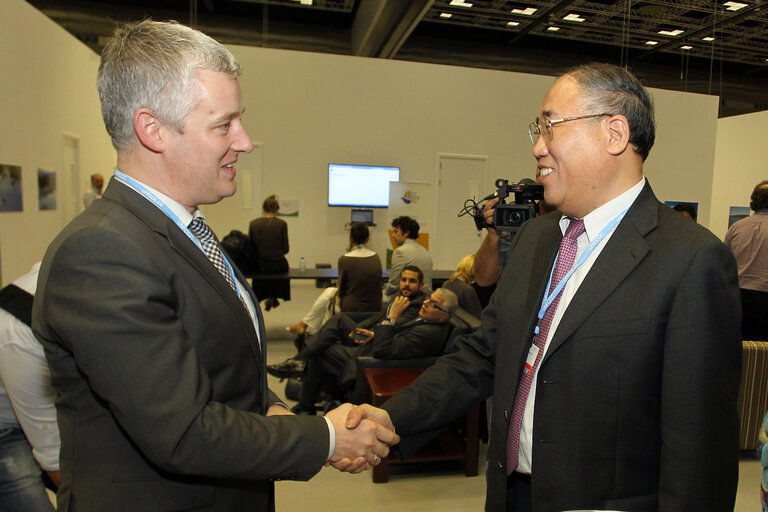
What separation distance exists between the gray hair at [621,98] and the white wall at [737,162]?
9826 millimetres

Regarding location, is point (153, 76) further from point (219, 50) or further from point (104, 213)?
point (104, 213)

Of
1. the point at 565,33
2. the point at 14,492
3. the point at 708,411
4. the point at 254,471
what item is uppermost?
the point at 565,33

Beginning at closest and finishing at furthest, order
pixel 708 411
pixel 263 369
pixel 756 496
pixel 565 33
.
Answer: pixel 708 411
pixel 263 369
pixel 756 496
pixel 565 33

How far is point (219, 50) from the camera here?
114 centimetres

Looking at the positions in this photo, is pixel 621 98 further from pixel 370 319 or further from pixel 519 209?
pixel 370 319

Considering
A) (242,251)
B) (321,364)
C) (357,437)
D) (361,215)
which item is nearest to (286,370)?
(321,364)

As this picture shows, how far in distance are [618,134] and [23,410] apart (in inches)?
77.7

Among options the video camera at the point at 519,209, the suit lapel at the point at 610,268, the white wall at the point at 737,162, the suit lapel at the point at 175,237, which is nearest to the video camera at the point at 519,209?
the video camera at the point at 519,209

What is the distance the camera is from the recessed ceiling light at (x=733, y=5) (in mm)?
9203

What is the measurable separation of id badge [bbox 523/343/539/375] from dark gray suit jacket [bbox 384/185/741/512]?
1.3 inches

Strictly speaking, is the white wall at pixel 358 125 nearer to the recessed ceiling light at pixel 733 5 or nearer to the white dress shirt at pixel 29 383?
the recessed ceiling light at pixel 733 5

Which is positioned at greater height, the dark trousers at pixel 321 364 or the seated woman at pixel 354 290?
the seated woman at pixel 354 290

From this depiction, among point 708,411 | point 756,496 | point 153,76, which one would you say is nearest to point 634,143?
point 708,411

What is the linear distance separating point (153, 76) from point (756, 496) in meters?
4.02
